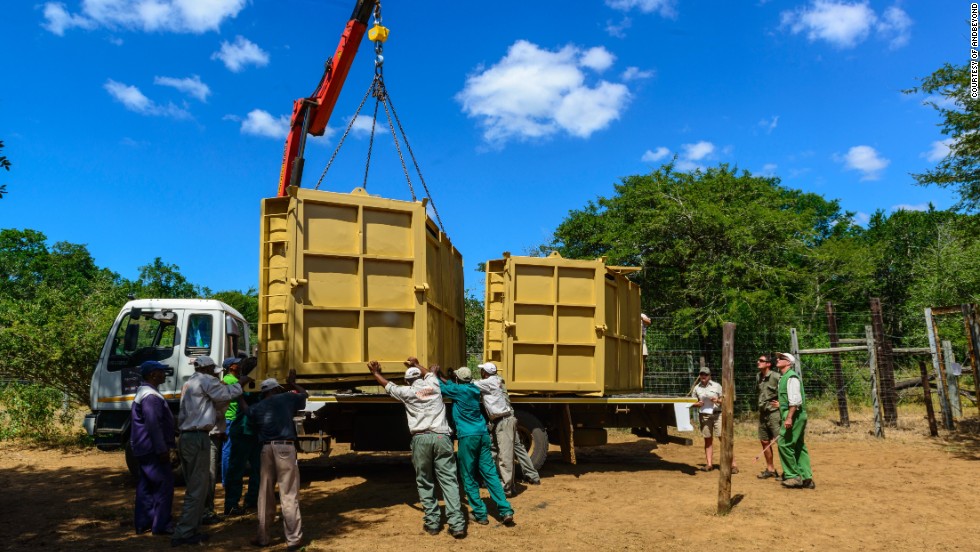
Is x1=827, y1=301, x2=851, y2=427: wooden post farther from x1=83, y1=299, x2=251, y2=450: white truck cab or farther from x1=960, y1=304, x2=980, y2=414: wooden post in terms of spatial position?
x1=83, y1=299, x2=251, y2=450: white truck cab

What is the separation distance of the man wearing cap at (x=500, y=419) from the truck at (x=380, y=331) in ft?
2.58

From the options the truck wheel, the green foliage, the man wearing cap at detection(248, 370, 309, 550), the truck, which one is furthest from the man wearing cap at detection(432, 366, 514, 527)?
the green foliage

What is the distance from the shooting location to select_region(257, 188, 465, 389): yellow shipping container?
745 centimetres

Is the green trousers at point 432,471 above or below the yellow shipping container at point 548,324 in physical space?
below

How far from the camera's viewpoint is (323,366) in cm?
756

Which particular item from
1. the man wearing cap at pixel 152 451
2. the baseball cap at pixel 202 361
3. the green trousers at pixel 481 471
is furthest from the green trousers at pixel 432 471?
the man wearing cap at pixel 152 451

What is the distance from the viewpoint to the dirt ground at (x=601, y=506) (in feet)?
20.7

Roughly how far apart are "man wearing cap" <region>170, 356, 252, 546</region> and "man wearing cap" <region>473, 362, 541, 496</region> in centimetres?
299

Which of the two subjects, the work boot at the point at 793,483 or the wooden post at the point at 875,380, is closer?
the work boot at the point at 793,483

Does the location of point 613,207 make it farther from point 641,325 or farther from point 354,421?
point 354,421

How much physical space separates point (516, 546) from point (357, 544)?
151 centimetres

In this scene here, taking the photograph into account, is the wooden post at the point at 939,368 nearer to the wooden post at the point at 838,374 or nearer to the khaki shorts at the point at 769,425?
the wooden post at the point at 838,374

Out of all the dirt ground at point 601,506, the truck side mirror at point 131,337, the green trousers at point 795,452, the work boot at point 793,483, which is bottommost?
the dirt ground at point 601,506

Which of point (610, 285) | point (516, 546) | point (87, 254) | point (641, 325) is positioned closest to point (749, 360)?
point (641, 325)
